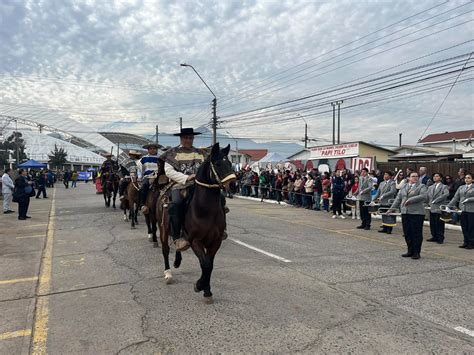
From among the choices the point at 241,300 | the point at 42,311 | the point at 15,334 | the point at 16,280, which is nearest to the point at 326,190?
the point at 241,300

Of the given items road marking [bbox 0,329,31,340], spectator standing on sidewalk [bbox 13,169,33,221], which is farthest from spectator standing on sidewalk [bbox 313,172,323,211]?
road marking [bbox 0,329,31,340]

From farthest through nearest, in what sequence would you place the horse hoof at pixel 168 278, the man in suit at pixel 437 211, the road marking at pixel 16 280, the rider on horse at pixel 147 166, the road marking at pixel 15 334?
1. the man in suit at pixel 437 211
2. the rider on horse at pixel 147 166
3. the road marking at pixel 16 280
4. the horse hoof at pixel 168 278
5. the road marking at pixel 15 334

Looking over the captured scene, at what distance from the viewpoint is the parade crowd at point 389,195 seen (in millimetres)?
8516

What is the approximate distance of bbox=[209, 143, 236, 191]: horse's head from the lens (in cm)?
468

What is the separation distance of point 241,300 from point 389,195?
28.6ft

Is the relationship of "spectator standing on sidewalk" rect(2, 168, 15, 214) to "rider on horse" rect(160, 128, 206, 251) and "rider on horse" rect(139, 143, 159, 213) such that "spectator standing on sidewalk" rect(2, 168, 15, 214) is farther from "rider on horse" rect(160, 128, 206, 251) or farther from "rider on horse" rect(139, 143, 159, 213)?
"rider on horse" rect(160, 128, 206, 251)

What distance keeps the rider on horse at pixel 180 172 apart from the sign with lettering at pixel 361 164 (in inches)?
559

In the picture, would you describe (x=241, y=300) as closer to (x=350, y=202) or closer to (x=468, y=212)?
(x=468, y=212)

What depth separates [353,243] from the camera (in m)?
9.85

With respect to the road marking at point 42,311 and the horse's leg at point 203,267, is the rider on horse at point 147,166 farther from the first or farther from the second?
the horse's leg at point 203,267

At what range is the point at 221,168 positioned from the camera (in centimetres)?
477

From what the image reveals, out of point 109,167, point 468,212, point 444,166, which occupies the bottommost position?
point 468,212

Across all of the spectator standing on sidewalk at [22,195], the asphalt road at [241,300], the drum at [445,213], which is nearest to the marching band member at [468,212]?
the asphalt road at [241,300]

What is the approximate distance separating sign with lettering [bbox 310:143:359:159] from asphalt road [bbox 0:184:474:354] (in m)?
13.9
